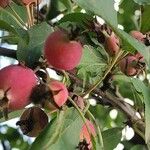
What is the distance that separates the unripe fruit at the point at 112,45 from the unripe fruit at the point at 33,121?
0.18m

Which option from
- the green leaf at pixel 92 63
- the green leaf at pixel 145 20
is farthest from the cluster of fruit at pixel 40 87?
the green leaf at pixel 145 20

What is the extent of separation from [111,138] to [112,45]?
0.95ft

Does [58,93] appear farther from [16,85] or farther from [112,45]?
[112,45]

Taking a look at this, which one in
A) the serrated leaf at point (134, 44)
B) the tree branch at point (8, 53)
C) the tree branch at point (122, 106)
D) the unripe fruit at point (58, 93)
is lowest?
the tree branch at point (122, 106)

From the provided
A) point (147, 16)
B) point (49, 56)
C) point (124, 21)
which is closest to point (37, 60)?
point (49, 56)

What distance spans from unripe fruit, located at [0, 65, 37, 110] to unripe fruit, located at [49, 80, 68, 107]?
3cm

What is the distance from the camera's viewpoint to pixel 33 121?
0.86 m

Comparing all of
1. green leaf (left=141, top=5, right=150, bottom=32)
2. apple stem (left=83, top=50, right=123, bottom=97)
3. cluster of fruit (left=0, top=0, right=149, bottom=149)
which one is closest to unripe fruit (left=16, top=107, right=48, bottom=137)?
cluster of fruit (left=0, top=0, right=149, bottom=149)

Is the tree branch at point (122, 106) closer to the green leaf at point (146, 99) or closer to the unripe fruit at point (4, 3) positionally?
the green leaf at point (146, 99)

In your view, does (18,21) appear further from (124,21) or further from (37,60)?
(124,21)

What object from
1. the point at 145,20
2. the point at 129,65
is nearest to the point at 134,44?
the point at 129,65

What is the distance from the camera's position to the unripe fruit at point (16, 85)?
0.77 metres

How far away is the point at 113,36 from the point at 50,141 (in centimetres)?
23

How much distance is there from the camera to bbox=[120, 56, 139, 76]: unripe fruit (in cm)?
97
